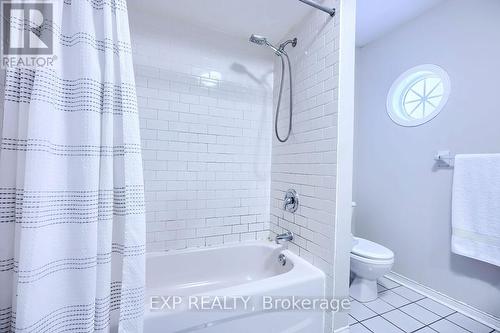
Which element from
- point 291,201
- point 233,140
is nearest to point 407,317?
point 291,201

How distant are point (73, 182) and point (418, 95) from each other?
110 inches

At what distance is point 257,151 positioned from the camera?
1.99m

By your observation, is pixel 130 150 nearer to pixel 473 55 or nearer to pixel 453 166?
pixel 453 166

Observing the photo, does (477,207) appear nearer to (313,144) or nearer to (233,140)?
(313,144)

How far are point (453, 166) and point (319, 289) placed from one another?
147 centimetres

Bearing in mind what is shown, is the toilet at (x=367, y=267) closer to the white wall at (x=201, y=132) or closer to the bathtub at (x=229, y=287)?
the bathtub at (x=229, y=287)

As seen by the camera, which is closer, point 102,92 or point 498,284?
point 102,92

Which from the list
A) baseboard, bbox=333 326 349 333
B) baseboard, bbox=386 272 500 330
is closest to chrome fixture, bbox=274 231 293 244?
baseboard, bbox=333 326 349 333

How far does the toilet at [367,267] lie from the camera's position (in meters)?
1.76

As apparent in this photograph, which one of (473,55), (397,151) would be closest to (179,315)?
(397,151)

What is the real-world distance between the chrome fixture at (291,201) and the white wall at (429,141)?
4.06 feet

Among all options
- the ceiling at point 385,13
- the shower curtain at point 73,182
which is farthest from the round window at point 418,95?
the shower curtain at point 73,182

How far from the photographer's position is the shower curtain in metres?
0.68

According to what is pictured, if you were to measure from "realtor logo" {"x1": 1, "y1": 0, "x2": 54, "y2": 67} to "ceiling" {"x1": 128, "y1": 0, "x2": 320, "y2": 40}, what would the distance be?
1.02 m
